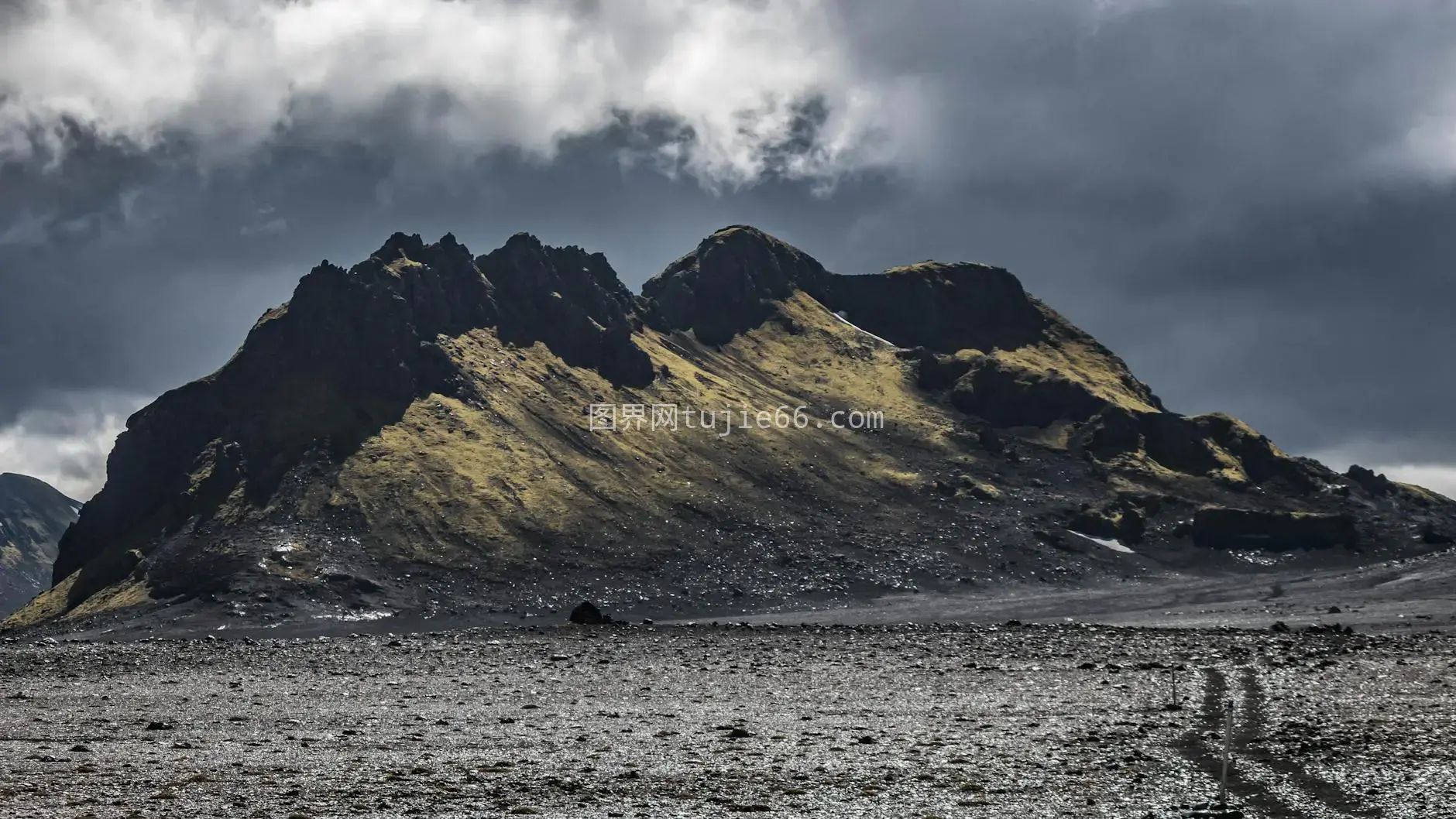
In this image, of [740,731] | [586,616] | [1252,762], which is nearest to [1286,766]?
[1252,762]

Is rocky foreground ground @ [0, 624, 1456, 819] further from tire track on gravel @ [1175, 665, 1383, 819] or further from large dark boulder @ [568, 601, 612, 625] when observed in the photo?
large dark boulder @ [568, 601, 612, 625]

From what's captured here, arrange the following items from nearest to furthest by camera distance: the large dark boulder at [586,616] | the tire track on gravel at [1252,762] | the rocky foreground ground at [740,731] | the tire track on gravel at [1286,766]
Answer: the tire track on gravel at [1252,762] < the tire track on gravel at [1286,766] < the rocky foreground ground at [740,731] < the large dark boulder at [586,616]

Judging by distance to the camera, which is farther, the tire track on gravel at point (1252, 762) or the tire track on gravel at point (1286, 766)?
the tire track on gravel at point (1286, 766)

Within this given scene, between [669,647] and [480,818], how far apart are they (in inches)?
2721

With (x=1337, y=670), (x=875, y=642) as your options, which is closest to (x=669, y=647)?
(x=875, y=642)

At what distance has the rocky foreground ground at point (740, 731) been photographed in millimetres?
37906

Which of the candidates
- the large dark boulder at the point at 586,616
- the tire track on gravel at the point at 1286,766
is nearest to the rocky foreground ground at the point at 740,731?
the tire track on gravel at the point at 1286,766

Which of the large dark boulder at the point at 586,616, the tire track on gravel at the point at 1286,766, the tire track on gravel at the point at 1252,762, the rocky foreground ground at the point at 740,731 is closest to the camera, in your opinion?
the tire track on gravel at the point at 1252,762

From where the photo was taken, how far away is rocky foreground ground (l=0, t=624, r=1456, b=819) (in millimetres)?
37906

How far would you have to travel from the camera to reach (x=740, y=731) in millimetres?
52812

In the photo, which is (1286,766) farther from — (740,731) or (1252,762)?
(740,731)

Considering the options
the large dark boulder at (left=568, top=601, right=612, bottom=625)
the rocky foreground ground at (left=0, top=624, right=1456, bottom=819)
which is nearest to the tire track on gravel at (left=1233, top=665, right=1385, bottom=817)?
the rocky foreground ground at (left=0, top=624, right=1456, bottom=819)

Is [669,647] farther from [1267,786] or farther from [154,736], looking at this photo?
[1267,786]

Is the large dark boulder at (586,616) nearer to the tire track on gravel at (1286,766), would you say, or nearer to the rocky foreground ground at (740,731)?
the rocky foreground ground at (740,731)
